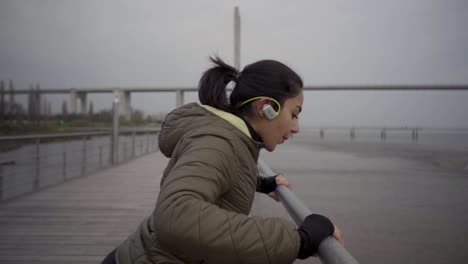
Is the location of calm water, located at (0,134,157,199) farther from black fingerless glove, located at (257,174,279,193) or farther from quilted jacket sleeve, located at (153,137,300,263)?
quilted jacket sleeve, located at (153,137,300,263)

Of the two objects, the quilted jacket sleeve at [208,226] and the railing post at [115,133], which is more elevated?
the quilted jacket sleeve at [208,226]

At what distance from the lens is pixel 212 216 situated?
542mm

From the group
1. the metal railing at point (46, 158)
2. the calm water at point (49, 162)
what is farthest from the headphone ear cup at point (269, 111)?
the calm water at point (49, 162)

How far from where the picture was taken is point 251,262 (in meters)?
0.55

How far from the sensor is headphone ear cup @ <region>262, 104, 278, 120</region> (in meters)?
0.75

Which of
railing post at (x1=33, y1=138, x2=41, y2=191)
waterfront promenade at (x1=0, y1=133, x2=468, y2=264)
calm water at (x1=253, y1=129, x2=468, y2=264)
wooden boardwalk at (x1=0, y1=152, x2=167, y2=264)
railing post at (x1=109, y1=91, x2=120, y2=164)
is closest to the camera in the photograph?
wooden boardwalk at (x1=0, y1=152, x2=167, y2=264)

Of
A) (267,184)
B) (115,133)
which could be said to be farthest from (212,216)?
(115,133)

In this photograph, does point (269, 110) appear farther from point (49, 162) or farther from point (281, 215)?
point (49, 162)

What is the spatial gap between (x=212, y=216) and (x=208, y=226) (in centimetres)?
2

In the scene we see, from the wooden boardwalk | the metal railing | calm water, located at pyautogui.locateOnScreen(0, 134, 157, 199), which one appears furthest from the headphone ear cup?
calm water, located at pyautogui.locateOnScreen(0, 134, 157, 199)

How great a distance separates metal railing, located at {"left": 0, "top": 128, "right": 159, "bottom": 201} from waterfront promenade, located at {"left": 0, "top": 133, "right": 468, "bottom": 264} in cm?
15

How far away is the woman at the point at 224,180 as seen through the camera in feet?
1.78

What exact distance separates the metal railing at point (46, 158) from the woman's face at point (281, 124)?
2.73m

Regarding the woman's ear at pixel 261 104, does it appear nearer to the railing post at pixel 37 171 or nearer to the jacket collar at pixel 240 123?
the jacket collar at pixel 240 123
